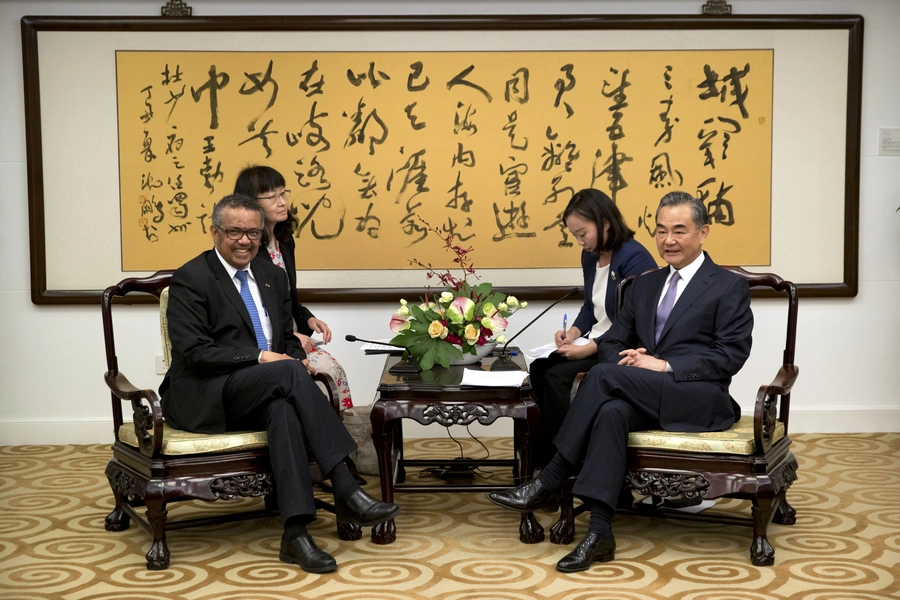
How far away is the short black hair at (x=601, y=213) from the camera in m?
4.02

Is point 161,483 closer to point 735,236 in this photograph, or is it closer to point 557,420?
point 557,420

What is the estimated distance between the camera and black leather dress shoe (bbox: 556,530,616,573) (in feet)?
10.6

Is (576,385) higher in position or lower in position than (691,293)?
lower

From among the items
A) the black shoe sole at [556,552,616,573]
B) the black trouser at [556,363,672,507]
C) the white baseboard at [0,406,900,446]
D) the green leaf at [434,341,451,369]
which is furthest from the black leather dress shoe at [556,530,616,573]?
the white baseboard at [0,406,900,446]

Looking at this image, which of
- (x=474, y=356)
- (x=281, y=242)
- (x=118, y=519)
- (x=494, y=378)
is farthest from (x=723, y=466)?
(x=118, y=519)

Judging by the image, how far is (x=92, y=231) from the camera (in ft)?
16.3

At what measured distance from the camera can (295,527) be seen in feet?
10.8

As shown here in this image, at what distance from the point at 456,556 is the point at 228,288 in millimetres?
1322

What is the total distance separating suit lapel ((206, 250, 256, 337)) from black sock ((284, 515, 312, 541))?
0.77 m

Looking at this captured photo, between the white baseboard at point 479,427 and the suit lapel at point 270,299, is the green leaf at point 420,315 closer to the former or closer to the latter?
the suit lapel at point 270,299

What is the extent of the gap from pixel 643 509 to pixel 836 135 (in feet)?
8.35

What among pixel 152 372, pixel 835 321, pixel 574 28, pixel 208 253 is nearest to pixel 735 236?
pixel 835 321

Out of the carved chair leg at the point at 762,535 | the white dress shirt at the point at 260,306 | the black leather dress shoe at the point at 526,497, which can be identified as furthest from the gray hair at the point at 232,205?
the carved chair leg at the point at 762,535

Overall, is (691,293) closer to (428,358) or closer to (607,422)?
(607,422)
